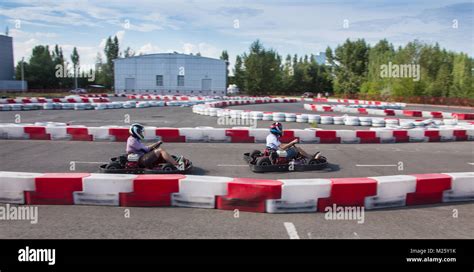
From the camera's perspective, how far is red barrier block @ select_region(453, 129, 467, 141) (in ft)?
45.4

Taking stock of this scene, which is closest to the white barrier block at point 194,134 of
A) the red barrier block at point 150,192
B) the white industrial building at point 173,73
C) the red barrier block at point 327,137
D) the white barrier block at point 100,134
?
the white barrier block at point 100,134

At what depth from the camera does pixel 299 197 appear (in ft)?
17.9

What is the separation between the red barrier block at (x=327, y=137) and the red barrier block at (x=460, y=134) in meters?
4.95

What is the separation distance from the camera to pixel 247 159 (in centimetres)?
848

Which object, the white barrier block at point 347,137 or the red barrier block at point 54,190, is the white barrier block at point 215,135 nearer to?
the white barrier block at point 347,137

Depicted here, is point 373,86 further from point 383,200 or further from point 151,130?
point 383,200

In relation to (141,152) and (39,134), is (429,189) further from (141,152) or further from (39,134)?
(39,134)

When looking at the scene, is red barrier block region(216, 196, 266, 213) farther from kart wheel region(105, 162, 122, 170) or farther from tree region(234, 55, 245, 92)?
tree region(234, 55, 245, 92)

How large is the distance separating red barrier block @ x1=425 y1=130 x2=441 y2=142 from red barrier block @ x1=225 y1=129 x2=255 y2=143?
21.6ft

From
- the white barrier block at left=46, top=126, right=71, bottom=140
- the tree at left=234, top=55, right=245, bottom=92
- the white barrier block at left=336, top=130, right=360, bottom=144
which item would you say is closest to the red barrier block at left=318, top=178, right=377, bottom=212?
the white barrier block at left=336, top=130, right=360, bottom=144

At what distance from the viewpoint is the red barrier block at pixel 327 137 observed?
12512 mm

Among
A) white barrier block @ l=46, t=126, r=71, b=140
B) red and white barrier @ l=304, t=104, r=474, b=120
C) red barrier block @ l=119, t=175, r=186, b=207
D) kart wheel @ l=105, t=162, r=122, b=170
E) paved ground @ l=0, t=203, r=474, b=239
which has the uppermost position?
red and white barrier @ l=304, t=104, r=474, b=120

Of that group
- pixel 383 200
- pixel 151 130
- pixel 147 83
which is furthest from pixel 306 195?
pixel 147 83
